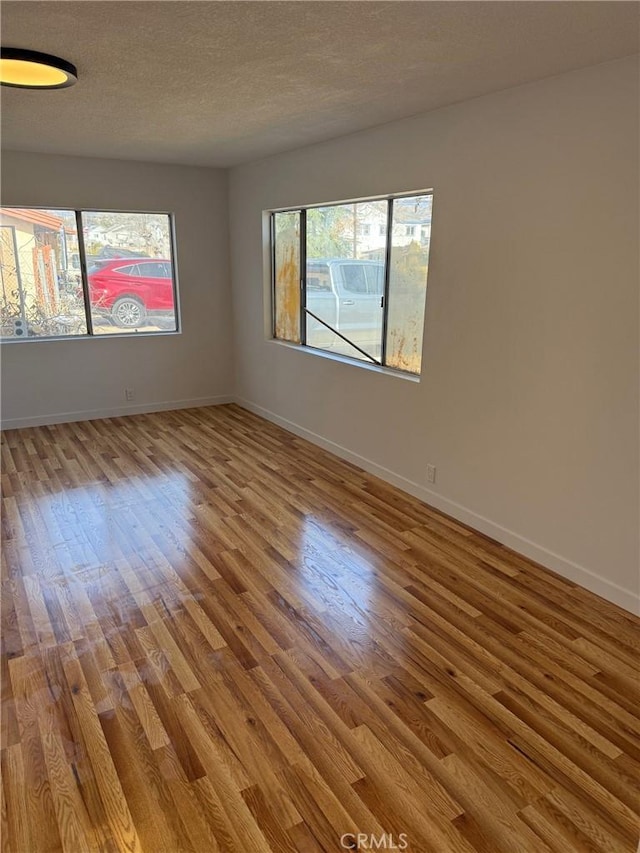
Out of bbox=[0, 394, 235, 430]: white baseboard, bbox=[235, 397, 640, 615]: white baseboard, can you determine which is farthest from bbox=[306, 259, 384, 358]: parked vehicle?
bbox=[0, 394, 235, 430]: white baseboard

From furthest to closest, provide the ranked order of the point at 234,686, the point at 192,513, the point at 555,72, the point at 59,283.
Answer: the point at 59,283 → the point at 192,513 → the point at 555,72 → the point at 234,686

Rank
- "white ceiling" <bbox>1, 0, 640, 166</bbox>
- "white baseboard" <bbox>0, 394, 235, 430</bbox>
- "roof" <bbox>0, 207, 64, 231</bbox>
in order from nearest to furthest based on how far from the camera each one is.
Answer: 1. "white ceiling" <bbox>1, 0, 640, 166</bbox>
2. "roof" <bbox>0, 207, 64, 231</bbox>
3. "white baseboard" <bbox>0, 394, 235, 430</bbox>

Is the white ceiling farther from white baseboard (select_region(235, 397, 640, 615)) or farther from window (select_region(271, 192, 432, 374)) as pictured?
white baseboard (select_region(235, 397, 640, 615))

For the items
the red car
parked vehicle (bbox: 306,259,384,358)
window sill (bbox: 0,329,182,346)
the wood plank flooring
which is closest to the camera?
the wood plank flooring

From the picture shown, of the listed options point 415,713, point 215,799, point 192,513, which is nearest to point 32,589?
point 192,513

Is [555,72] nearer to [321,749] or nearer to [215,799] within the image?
[321,749]

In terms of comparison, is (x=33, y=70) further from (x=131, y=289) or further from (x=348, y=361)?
(x=131, y=289)

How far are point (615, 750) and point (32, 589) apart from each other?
267 cm

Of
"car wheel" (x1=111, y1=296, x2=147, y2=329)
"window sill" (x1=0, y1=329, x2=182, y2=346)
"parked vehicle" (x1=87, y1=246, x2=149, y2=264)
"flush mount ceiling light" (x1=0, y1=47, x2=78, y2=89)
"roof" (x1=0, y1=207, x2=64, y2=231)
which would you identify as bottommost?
"window sill" (x1=0, y1=329, x2=182, y2=346)

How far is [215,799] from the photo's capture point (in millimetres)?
1727

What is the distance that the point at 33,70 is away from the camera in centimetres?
246

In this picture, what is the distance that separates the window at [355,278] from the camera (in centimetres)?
381

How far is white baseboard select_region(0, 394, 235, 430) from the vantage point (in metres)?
5.46

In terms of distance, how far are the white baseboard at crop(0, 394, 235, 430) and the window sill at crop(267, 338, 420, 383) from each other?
3.99ft
